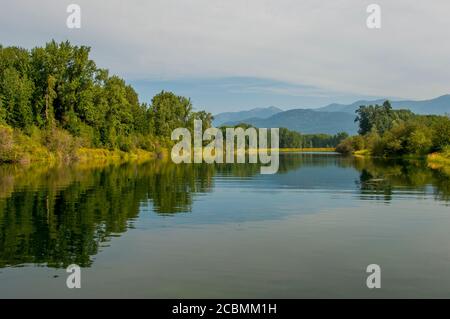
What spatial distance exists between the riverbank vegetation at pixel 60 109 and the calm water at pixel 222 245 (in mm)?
56684

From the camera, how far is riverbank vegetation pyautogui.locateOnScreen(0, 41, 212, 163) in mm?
98562

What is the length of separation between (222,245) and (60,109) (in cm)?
10274

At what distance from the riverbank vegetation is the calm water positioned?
56.7 metres

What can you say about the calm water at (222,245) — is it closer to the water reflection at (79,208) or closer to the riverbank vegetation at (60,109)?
the water reflection at (79,208)

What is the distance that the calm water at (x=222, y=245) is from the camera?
1539 cm

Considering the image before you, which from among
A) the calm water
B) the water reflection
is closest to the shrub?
the water reflection

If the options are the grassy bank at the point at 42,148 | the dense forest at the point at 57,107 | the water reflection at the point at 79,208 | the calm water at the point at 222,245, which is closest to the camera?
the calm water at the point at 222,245

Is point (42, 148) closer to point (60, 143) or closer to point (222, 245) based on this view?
point (60, 143)

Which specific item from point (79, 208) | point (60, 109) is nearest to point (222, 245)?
point (79, 208)

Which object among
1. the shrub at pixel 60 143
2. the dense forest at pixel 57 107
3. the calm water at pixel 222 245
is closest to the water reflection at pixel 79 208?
the calm water at pixel 222 245

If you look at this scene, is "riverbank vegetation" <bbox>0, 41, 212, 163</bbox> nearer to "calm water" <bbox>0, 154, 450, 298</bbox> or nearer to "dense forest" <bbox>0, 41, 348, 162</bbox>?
"dense forest" <bbox>0, 41, 348, 162</bbox>

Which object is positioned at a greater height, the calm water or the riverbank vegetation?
the riverbank vegetation
